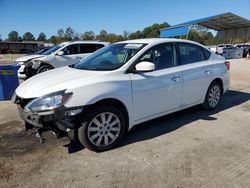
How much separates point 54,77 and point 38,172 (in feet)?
5.01

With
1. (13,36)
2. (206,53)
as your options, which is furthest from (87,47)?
(13,36)

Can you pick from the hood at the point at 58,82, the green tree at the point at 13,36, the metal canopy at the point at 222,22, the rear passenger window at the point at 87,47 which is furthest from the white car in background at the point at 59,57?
the green tree at the point at 13,36

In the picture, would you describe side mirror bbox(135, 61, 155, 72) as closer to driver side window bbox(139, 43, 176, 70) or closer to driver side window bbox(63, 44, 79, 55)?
driver side window bbox(139, 43, 176, 70)

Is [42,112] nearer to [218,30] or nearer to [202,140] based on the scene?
[202,140]

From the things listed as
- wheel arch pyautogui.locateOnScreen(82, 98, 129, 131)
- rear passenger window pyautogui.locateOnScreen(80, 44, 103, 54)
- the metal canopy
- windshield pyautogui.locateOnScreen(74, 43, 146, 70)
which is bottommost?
wheel arch pyautogui.locateOnScreen(82, 98, 129, 131)

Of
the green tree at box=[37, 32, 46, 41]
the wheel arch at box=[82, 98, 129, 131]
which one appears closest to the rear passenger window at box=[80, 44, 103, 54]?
the wheel arch at box=[82, 98, 129, 131]

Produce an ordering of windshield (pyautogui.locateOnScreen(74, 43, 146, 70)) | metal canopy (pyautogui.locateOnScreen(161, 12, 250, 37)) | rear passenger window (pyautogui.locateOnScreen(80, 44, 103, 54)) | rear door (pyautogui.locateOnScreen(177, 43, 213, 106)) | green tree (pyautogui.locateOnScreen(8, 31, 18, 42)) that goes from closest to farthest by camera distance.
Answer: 1. windshield (pyautogui.locateOnScreen(74, 43, 146, 70))
2. rear door (pyautogui.locateOnScreen(177, 43, 213, 106))
3. rear passenger window (pyautogui.locateOnScreen(80, 44, 103, 54))
4. metal canopy (pyautogui.locateOnScreen(161, 12, 250, 37))
5. green tree (pyautogui.locateOnScreen(8, 31, 18, 42))

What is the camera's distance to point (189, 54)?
548 cm

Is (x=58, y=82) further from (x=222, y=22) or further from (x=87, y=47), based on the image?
(x=222, y=22)

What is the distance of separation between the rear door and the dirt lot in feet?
1.86

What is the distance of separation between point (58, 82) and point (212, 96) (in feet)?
11.9

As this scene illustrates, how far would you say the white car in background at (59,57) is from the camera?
10.1m

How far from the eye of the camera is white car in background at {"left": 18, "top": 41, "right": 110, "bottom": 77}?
1014cm

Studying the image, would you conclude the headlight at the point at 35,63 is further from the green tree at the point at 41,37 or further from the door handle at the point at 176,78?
the green tree at the point at 41,37
